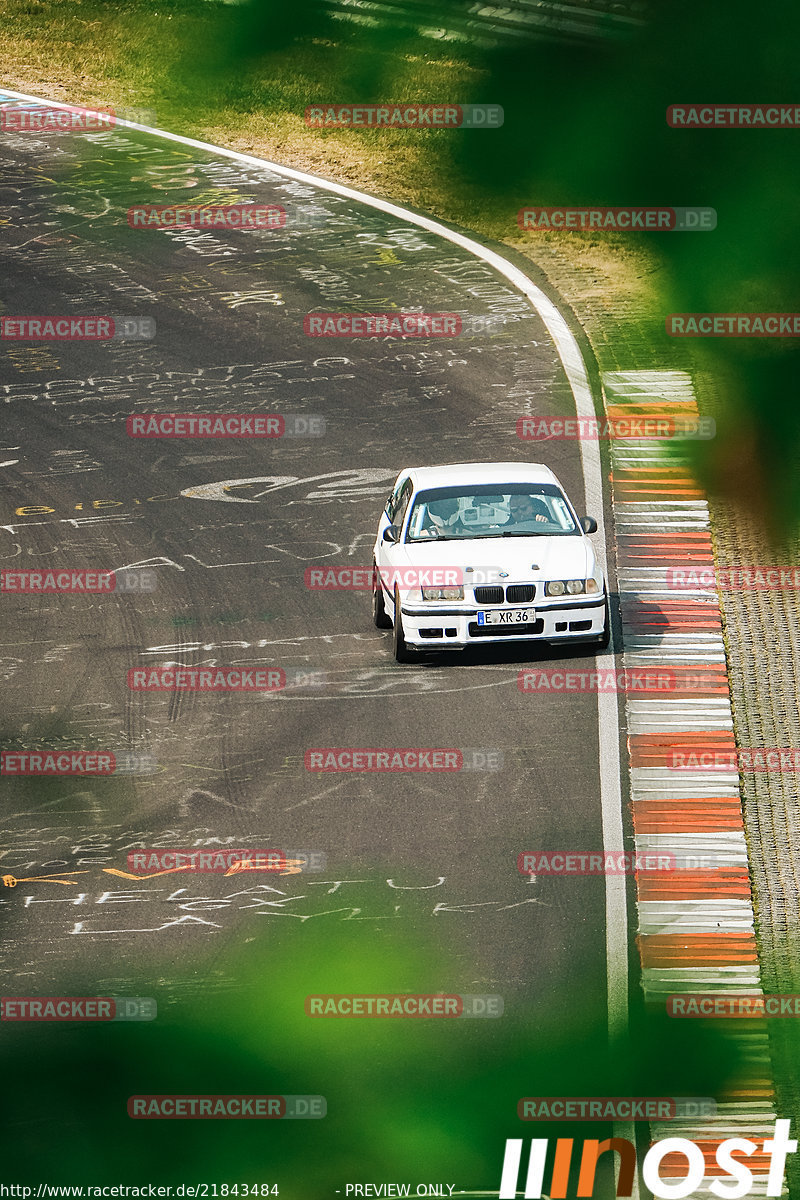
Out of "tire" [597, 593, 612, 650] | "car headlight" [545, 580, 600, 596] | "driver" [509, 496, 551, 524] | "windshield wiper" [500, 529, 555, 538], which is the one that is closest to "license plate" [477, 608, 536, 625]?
"car headlight" [545, 580, 600, 596]

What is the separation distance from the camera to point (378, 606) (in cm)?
1805

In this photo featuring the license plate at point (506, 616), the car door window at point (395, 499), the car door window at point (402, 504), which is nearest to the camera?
the license plate at point (506, 616)

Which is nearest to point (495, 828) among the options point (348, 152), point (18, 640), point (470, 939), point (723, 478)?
point (470, 939)

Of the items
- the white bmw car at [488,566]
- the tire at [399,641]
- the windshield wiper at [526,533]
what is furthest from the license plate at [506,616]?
the windshield wiper at [526,533]

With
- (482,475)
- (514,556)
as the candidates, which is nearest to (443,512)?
(482,475)

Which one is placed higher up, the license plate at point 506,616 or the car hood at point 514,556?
the car hood at point 514,556

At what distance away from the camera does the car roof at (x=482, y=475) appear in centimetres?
1720

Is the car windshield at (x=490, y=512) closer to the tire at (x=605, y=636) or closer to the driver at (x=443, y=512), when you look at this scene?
the driver at (x=443, y=512)

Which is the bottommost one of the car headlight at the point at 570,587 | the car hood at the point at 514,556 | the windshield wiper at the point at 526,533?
the car headlight at the point at 570,587

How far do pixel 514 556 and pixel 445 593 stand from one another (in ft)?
2.68

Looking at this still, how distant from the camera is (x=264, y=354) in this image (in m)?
25.5

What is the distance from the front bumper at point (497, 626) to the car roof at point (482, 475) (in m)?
1.73

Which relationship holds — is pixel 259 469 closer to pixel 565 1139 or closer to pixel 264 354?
pixel 264 354

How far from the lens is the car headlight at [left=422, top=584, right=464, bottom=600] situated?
52.3 ft
